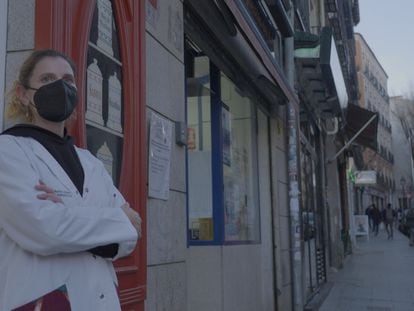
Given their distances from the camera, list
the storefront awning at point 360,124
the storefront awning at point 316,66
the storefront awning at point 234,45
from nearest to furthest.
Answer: the storefront awning at point 234,45, the storefront awning at point 316,66, the storefront awning at point 360,124

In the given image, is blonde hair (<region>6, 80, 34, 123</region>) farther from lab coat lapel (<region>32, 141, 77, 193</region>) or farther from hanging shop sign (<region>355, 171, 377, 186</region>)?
hanging shop sign (<region>355, 171, 377, 186</region>)

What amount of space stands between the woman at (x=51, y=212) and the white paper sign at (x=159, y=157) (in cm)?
152

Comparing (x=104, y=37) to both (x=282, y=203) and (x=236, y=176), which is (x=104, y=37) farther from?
(x=282, y=203)

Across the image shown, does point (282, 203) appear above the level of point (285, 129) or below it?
below

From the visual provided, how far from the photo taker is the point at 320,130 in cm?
1377

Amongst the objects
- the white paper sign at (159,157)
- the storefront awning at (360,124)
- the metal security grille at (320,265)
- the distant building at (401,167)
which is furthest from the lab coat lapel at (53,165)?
the distant building at (401,167)

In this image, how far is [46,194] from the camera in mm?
1773

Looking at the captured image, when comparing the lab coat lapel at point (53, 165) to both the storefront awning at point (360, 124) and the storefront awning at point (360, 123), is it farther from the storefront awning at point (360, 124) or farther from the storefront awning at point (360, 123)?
the storefront awning at point (360, 123)

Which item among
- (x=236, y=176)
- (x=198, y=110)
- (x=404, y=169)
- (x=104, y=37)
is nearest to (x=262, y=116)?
(x=236, y=176)

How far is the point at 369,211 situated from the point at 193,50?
32.3 m

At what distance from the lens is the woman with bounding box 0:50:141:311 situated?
1.72 metres

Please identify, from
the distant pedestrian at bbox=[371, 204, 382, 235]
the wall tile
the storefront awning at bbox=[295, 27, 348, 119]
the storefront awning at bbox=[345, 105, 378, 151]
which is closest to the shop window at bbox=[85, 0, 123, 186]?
the wall tile

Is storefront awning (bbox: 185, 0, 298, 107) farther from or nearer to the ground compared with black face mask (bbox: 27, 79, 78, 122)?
farther from the ground

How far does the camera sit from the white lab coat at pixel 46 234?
1718 mm
